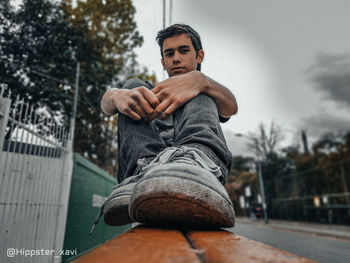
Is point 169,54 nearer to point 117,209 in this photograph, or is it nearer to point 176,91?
point 176,91

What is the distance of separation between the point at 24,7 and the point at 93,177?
5.53 m

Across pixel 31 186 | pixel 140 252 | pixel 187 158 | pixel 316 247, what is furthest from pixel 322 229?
pixel 140 252

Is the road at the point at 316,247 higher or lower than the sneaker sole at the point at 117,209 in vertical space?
lower

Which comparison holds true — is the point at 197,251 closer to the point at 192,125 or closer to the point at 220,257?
the point at 220,257

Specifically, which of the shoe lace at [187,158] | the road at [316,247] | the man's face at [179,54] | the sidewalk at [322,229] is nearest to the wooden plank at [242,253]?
the shoe lace at [187,158]

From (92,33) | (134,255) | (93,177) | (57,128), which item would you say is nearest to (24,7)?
(92,33)

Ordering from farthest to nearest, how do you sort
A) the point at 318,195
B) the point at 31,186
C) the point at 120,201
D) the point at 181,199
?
1. the point at 318,195
2. the point at 31,186
3. the point at 120,201
4. the point at 181,199

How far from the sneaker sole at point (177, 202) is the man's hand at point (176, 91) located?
1.36ft

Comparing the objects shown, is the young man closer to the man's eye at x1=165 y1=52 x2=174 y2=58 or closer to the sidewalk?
the man's eye at x1=165 y1=52 x2=174 y2=58

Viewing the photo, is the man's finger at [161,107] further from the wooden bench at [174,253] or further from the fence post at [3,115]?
the fence post at [3,115]

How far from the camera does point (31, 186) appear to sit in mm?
2617

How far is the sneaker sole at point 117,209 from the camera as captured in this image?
83 cm

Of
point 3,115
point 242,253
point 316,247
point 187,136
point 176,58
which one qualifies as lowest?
point 316,247

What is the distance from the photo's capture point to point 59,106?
7859 millimetres
